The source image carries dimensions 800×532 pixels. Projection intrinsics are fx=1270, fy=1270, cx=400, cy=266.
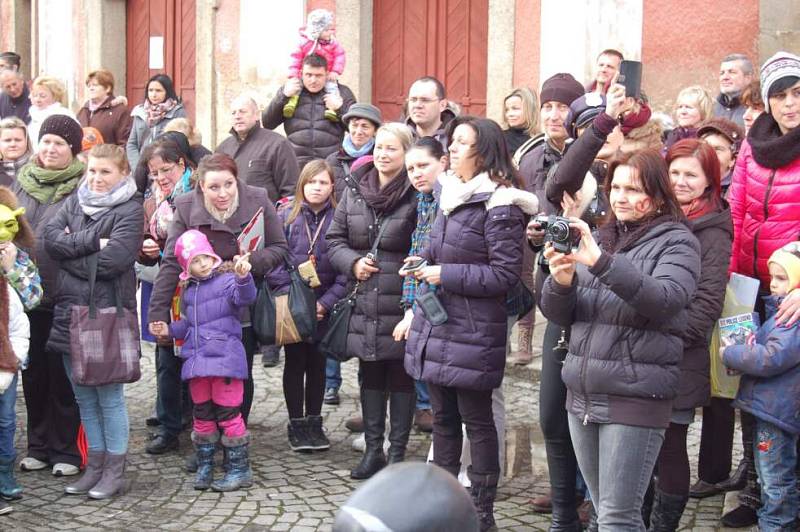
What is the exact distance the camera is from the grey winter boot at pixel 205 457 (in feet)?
22.0

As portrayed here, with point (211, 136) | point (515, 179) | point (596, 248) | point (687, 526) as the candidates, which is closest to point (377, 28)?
point (211, 136)

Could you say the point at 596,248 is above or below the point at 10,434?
above

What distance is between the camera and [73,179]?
275 inches

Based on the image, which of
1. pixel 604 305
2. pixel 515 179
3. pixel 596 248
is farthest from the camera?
pixel 515 179

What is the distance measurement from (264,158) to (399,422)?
2.74 meters

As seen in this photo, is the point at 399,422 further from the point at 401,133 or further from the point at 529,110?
the point at 529,110

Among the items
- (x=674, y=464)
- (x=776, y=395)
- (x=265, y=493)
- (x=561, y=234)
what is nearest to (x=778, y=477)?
(x=776, y=395)

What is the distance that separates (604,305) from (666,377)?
35cm

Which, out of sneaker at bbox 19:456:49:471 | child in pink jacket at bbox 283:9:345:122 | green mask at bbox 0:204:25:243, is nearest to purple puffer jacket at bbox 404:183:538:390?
green mask at bbox 0:204:25:243

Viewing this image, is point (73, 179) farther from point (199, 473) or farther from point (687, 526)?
point (687, 526)

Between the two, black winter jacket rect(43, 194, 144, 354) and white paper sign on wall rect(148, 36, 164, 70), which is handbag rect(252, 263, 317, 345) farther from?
white paper sign on wall rect(148, 36, 164, 70)

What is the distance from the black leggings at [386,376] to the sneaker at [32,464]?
1860 mm

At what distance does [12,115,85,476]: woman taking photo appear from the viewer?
6902 millimetres

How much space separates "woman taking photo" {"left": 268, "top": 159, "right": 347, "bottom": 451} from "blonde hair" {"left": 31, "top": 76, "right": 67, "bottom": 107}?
3952mm
